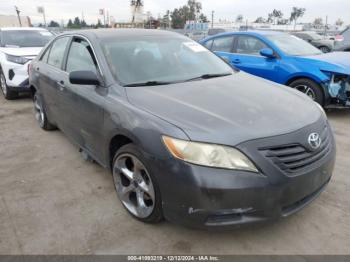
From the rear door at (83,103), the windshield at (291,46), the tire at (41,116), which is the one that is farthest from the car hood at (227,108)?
the windshield at (291,46)

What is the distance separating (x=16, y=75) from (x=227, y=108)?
18.8ft

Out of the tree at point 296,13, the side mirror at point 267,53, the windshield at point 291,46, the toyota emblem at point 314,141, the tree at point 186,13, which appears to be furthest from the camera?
the tree at point 296,13

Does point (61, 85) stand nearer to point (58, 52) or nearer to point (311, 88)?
point (58, 52)

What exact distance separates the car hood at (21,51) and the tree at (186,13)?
75.3 meters

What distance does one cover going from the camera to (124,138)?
9.05 ft

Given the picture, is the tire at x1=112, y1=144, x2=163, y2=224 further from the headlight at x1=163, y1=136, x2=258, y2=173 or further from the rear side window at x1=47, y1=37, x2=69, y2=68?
the rear side window at x1=47, y1=37, x2=69, y2=68

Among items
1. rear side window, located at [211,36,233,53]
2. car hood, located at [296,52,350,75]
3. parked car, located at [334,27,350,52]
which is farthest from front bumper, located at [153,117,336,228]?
parked car, located at [334,27,350,52]

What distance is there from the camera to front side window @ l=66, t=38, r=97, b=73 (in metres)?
3.30

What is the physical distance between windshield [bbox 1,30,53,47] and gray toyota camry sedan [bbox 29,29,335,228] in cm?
475

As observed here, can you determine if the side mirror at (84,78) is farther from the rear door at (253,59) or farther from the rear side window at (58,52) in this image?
the rear door at (253,59)

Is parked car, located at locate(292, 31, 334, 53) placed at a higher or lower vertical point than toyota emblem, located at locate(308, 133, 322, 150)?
lower

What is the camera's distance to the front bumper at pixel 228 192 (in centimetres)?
209

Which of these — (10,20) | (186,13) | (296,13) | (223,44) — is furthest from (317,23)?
(223,44)

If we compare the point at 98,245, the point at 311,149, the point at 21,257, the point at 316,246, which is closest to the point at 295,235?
the point at 316,246
